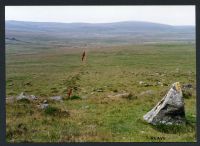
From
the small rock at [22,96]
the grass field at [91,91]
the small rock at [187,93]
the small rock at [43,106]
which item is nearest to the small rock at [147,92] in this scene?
the grass field at [91,91]

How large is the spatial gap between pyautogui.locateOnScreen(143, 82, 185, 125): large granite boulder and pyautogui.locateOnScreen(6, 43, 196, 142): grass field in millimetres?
218

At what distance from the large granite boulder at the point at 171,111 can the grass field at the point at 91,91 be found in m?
0.22

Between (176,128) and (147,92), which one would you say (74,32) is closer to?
(147,92)

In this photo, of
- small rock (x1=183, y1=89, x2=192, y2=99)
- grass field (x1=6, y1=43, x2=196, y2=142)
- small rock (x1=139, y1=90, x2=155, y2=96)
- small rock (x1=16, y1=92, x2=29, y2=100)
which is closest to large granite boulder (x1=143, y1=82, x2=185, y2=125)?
grass field (x1=6, y1=43, x2=196, y2=142)

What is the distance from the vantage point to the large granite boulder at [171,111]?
1389cm

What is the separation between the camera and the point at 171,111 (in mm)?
13906

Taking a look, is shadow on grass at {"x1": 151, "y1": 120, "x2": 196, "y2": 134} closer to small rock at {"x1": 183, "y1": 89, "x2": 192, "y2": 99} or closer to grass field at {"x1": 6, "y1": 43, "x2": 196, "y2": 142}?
grass field at {"x1": 6, "y1": 43, "x2": 196, "y2": 142}

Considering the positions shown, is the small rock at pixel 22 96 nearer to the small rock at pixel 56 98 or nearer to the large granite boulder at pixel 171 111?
the small rock at pixel 56 98

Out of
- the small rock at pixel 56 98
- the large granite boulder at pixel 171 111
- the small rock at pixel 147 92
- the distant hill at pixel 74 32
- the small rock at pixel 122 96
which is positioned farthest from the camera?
the small rock at pixel 147 92

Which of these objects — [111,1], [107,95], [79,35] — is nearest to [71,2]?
[111,1]

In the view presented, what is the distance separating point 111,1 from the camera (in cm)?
1246

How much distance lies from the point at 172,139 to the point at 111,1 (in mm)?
4292

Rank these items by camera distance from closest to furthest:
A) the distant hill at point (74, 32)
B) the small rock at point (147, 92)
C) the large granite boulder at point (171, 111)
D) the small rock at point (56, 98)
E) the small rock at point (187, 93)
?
the large granite boulder at point (171, 111) < the small rock at point (187, 93) < the small rock at point (56, 98) < the distant hill at point (74, 32) < the small rock at point (147, 92)

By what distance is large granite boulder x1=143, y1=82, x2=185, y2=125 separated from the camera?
1389 centimetres
